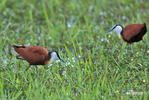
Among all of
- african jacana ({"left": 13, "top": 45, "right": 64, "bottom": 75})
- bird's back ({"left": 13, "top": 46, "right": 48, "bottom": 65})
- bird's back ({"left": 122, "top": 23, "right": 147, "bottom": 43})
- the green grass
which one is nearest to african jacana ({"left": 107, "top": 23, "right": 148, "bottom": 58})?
bird's back ({"left": 122, "top": 23, "right": 147, "bottom": 43})

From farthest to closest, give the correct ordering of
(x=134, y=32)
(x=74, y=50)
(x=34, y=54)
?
(x=74, y=50)
(x=134, y=32)
(x=34, y=54)

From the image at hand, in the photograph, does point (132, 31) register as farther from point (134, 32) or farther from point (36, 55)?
point (36, 55)

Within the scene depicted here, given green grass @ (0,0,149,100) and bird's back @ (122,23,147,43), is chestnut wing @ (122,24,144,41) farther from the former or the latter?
green grass @ (0,0,149,100)

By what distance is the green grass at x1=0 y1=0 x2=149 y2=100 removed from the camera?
493 cm

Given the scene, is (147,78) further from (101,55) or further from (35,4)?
(35,4)

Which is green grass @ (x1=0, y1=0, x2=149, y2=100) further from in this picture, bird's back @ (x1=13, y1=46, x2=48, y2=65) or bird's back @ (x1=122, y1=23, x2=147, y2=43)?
bird's back @ (x1=122, y1=23, x2=147, y2=43)

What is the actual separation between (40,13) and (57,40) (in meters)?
1.51

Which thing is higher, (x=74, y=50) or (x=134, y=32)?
(x=134, y=32)

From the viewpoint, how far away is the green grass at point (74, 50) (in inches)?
194

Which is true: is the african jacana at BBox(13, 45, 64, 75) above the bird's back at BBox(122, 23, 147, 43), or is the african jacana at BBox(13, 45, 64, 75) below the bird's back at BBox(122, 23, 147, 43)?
below

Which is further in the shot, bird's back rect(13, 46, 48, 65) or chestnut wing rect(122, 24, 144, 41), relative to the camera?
chestnut wing rect(122, 24, 144, 41)

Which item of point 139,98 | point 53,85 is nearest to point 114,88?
point 139,98

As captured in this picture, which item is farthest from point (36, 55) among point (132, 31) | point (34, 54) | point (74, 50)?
point (132, 31)

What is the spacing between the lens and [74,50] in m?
6.38
